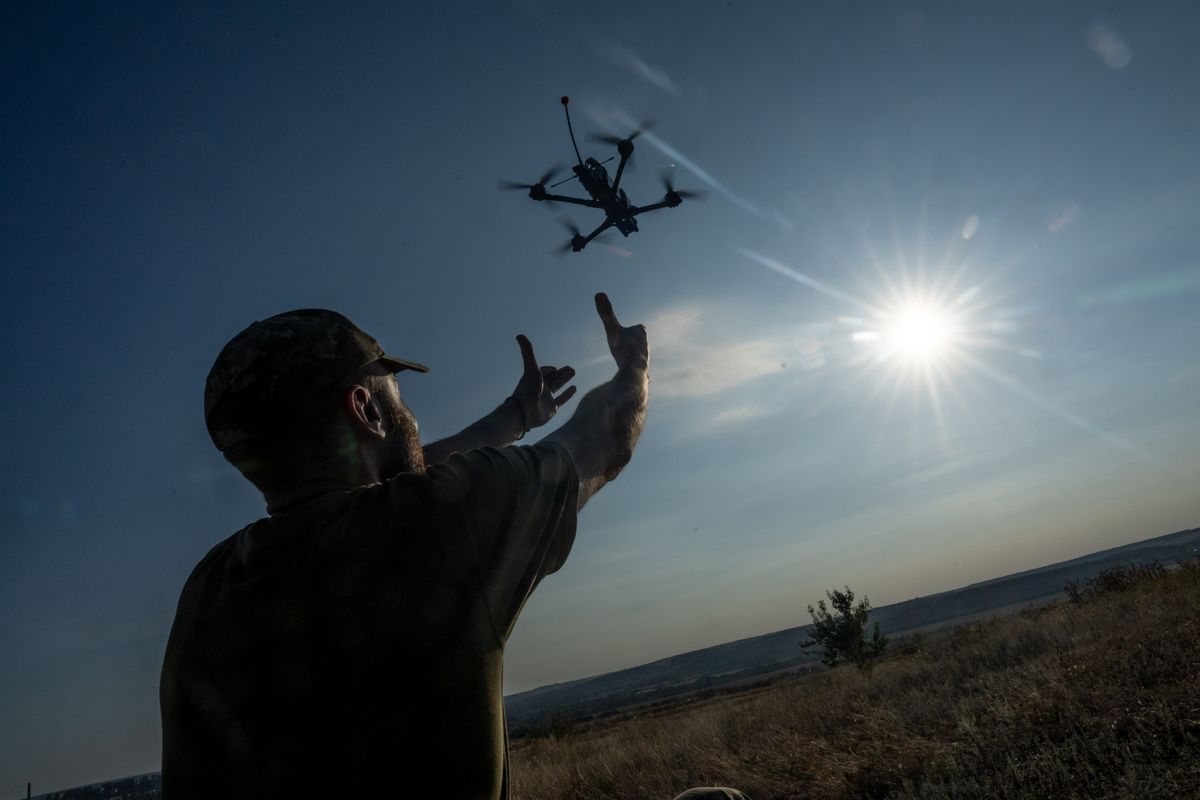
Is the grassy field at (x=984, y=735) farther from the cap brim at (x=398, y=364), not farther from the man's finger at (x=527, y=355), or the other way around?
the cap brim at (x=398, y=364)

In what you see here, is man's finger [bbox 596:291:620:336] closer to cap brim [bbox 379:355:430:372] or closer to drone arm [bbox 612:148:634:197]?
cap brim [bbox 379:355:430:372]

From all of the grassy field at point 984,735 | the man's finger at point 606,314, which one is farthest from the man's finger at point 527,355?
the grassy field at point 984,735

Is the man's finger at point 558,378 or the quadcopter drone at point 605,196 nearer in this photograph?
the man's finger at point 558,378

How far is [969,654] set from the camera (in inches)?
597

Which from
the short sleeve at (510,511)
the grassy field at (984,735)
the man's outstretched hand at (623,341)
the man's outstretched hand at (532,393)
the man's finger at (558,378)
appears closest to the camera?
the short sleeve at (510,511)

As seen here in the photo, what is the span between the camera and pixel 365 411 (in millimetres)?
1614

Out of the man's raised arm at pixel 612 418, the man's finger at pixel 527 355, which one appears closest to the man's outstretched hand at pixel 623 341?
the man's raised arm at pixel 612 418

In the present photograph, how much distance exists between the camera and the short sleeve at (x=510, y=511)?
133cm

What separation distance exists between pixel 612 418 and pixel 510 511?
0.53m

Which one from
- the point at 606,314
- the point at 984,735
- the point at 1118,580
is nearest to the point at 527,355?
the point at 606,314

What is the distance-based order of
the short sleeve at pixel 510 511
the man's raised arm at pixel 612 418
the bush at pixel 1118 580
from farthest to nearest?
the bush at pixel 1118 580 < the man's raised arm at pixel 612 418 < the short sleeve at pixel 510 511

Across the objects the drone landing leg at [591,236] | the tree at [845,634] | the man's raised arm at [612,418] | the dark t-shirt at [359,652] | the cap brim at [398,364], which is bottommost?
the tree at [845,634]

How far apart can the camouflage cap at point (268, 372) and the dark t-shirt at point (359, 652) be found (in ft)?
0.92

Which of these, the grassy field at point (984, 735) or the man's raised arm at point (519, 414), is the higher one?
the man's raised arm at point (519, 414)
